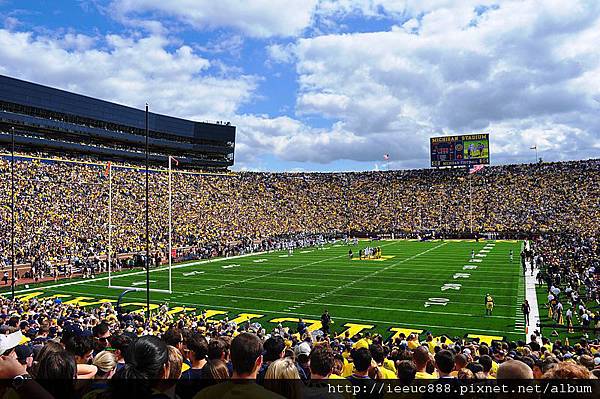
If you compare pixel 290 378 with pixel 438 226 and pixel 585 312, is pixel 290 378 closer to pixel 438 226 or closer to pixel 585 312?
pixel 585 312

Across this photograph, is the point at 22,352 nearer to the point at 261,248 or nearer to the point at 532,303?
the point at 532,303

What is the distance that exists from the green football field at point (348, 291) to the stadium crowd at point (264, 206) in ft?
23.6

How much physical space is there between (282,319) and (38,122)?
4620 cm

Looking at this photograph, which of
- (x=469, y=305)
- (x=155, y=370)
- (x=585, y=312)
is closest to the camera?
(x=155, y=370)

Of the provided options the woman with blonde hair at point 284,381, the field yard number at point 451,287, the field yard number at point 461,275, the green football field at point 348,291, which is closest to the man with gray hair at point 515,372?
the woman with blonde hair at point 284,381

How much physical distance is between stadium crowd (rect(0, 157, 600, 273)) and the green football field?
719cm

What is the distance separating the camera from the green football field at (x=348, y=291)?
1720 cm

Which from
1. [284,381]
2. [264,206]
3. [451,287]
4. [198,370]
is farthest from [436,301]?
[264,206]

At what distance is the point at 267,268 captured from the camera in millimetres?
31891

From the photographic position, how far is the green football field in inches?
677

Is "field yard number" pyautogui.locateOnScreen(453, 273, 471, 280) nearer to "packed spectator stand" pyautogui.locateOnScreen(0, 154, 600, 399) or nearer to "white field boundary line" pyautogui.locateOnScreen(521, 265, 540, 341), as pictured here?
"white field boundary line" pyautogui.locateOnScreen(521, 265, 540, 341)

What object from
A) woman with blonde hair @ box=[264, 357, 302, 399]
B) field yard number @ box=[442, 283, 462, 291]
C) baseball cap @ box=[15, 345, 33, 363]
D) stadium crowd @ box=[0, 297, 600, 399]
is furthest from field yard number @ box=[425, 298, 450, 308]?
woman with blonde hair @ box=[264, 357, 302, 399]

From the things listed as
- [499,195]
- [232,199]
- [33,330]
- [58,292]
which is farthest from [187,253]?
[499,195]

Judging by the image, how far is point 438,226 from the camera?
6053 centimetres
